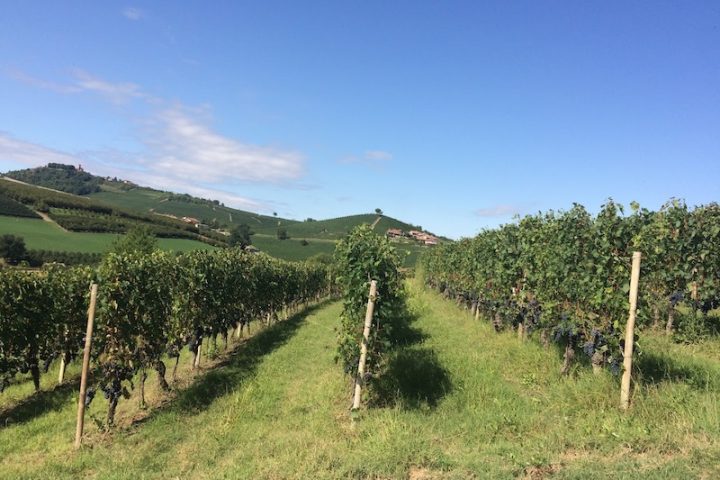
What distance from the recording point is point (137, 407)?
9.09 meters

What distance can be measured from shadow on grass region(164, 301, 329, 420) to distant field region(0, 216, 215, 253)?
38.6 meters

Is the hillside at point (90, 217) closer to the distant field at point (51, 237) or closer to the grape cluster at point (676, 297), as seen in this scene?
the distant field at point (51, 237)

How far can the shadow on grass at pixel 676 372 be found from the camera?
21.3 ft

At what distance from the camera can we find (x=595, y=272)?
793 cm

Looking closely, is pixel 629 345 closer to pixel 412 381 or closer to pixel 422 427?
pixel 422 427

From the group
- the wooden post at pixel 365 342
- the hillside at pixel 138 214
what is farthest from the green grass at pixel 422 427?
the hillside at pixel 138 214

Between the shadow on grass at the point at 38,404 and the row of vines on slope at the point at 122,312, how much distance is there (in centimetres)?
49

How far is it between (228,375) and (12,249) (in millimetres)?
51209

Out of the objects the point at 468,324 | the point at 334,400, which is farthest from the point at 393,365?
the point at 468,324

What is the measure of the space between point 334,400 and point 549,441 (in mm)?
4341

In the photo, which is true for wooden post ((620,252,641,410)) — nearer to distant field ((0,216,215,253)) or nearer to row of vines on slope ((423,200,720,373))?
row of vines on slope ((423,200,720,373))

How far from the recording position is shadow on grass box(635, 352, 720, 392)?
649cm

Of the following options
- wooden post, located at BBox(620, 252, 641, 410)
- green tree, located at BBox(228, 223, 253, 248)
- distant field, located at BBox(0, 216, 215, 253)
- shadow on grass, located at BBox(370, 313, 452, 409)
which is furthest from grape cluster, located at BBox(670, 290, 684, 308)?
green tree, located at BBox(228, 223, 253, 248)

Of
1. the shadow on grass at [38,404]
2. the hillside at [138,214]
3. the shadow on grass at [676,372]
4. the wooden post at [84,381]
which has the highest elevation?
the hillside at [138,214]
